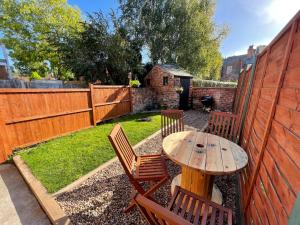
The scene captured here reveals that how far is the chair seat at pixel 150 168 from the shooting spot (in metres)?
2.05

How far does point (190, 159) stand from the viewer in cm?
176

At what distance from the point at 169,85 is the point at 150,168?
7.45m

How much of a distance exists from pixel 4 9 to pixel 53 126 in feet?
58.6

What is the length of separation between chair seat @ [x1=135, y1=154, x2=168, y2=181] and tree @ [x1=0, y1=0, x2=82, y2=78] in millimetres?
14606

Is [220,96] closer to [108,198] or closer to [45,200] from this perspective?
[108,198]

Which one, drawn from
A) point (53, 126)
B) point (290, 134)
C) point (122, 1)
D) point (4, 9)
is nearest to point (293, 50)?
point (290, 134)

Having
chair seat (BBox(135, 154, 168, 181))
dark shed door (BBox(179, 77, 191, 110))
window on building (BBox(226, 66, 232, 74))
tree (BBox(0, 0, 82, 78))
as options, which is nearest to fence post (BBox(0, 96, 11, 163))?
chair seat (BBox(135, 154, 168, 181))

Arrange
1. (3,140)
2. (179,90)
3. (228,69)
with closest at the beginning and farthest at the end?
(3,140) → (179,90) → (228,69)

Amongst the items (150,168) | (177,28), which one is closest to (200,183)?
(150,168)

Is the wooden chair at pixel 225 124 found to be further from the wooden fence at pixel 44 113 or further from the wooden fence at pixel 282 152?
the wooden fence at pixel 44 113

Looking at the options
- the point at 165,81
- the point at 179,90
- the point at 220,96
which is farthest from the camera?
the point at 165,81

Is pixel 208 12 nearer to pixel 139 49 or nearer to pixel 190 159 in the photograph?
pixel 139 49

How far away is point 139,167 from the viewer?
90.5 inches

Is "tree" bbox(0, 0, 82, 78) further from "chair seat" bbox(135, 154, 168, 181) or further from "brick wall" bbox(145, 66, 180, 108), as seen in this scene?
"chair seat" bbox(135, 154, 168, 181)
